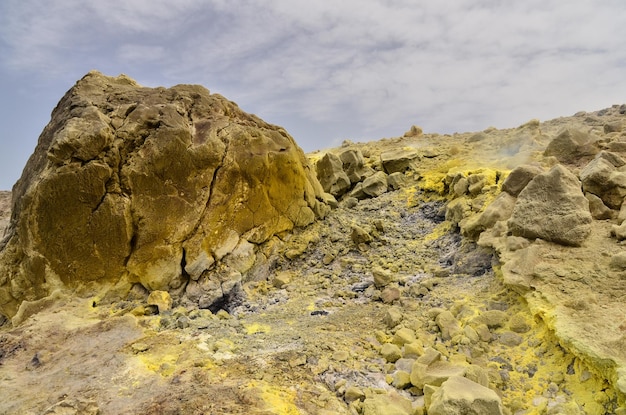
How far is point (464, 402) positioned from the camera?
9.77ft

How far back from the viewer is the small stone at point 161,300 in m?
5.75

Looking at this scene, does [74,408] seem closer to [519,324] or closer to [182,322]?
[182,322]

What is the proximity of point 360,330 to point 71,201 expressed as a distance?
14.7 feet

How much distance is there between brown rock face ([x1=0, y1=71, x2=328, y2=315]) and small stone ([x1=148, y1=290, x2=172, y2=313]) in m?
0.38

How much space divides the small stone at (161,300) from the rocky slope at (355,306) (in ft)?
0.09

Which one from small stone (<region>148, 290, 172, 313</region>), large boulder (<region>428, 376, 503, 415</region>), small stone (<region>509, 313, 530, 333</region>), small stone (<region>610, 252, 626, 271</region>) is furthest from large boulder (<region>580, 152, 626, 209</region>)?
small stone (<region>148, 290, 172, 313</region>)

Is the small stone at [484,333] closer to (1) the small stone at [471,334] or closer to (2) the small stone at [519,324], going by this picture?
(1) the small stone at [471,334]

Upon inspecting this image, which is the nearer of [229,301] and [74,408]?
[74,408]

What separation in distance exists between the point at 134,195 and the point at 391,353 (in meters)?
4.43

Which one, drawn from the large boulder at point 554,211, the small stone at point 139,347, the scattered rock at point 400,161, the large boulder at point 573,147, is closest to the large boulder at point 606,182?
the large boulder at point 554,211

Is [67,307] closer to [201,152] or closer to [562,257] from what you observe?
[201,152]

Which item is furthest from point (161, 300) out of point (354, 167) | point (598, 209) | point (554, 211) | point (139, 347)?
point (354, 167)

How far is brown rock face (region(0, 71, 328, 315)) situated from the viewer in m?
6.06

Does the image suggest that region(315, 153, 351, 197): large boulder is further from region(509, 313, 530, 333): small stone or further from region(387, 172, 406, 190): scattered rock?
region(509, 313, 530, 333): small stone
